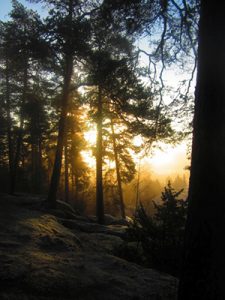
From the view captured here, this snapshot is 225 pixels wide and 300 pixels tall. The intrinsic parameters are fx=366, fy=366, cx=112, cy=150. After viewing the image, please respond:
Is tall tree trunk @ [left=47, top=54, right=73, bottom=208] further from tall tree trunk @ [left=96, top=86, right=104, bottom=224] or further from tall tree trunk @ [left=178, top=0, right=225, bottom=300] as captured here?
tall tree trunk @ [left=178, top=0, right=225, bottom=300]

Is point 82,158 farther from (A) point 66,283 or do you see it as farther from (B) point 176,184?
(B) point 176,184

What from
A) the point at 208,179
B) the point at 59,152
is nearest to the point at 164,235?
the point at 208,179

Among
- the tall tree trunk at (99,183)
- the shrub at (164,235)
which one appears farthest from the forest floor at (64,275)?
the tall tree trunk at (99,183)

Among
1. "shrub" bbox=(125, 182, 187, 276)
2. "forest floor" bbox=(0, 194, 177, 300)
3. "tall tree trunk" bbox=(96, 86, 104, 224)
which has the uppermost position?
"tall tree trunk" bbox=(96, 86, 104, 224)

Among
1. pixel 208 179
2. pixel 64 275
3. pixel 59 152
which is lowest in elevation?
pixel 64 275

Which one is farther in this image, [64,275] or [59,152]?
[59,152]

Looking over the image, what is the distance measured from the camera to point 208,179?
5078 mm

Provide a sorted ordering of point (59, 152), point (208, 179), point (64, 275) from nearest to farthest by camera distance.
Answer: point (208, 179), point (64, 275), point (59, 152)

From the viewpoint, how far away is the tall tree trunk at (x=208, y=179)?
196 inches

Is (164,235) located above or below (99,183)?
below

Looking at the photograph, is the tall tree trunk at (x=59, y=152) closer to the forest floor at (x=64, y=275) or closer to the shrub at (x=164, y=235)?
the forest floor at (x=64, y=275)

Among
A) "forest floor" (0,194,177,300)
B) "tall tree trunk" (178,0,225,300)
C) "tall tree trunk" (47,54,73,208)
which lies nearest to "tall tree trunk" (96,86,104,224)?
"tall tree trunk" (47,54,73,208)

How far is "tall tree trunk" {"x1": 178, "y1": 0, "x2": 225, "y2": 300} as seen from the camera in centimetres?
498

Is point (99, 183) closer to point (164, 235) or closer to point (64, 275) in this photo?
point (164, 235)
